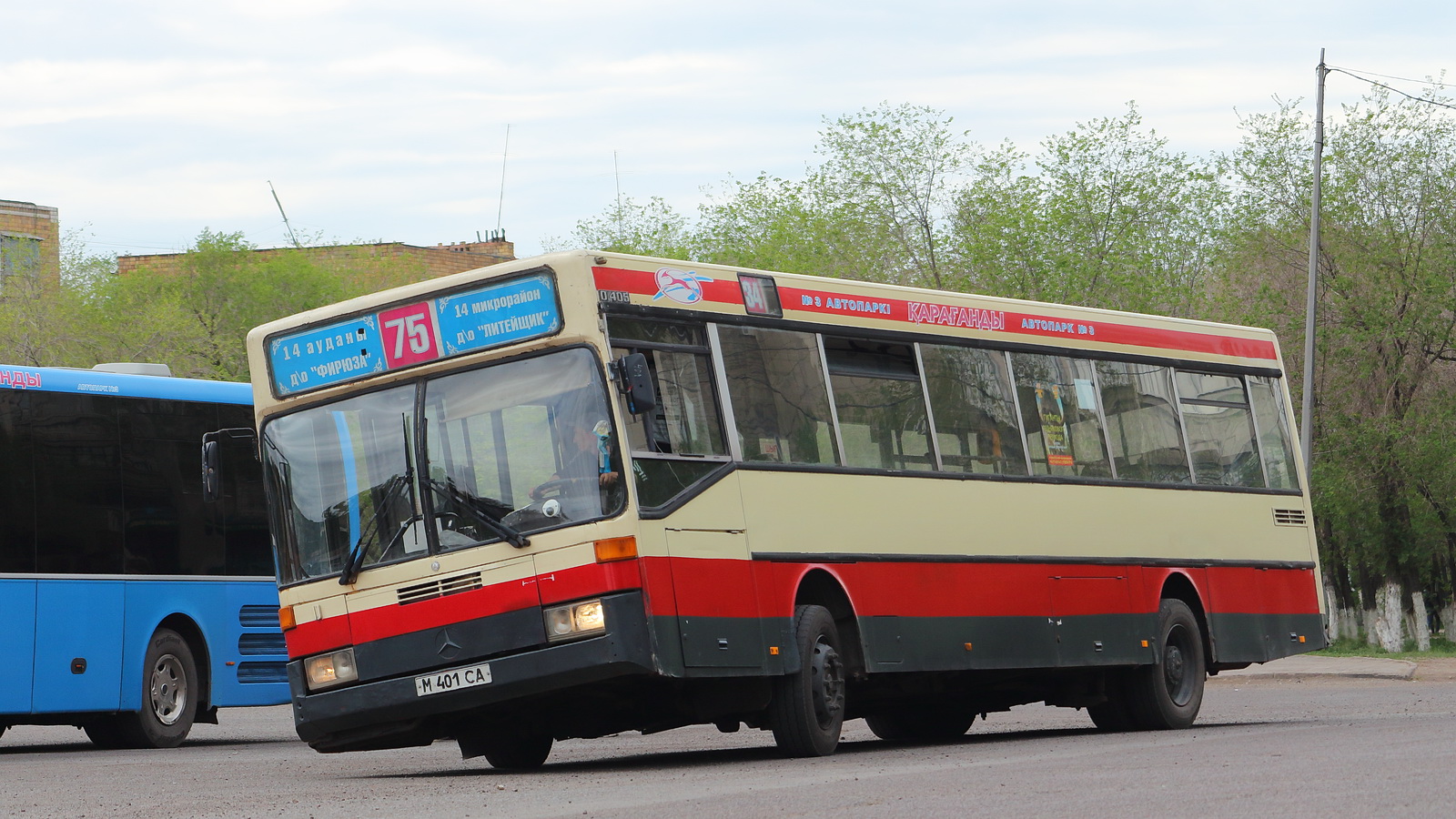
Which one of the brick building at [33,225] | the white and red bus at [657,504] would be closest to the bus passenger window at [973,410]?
the white and red bus at [657,504]

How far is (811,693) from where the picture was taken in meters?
12.3

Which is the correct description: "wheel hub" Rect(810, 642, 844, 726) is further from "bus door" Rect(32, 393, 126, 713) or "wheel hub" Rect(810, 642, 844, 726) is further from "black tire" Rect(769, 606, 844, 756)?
"bus door" Rect(32, 393, 126, 713)

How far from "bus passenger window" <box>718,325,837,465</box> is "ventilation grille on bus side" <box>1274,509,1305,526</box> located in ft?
21.0

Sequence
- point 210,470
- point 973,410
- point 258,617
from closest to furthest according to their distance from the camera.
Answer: point 210,470 < point 973,410 < point 258,617

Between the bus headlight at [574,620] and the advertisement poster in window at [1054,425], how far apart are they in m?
5.16

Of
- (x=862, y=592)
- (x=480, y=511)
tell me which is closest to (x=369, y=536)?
(x=480, y=511)

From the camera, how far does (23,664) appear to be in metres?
16.0

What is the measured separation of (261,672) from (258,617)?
0.52m

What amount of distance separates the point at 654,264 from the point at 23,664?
728 centimetres

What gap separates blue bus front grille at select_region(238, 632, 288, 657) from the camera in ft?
60.0

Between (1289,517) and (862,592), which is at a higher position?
(1289,517)

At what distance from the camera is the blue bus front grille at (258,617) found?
18312mm

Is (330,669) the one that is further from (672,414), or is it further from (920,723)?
(920,723)

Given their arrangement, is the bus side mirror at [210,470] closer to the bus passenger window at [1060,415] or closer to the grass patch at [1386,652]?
the bus passenger window at [1060,415]
